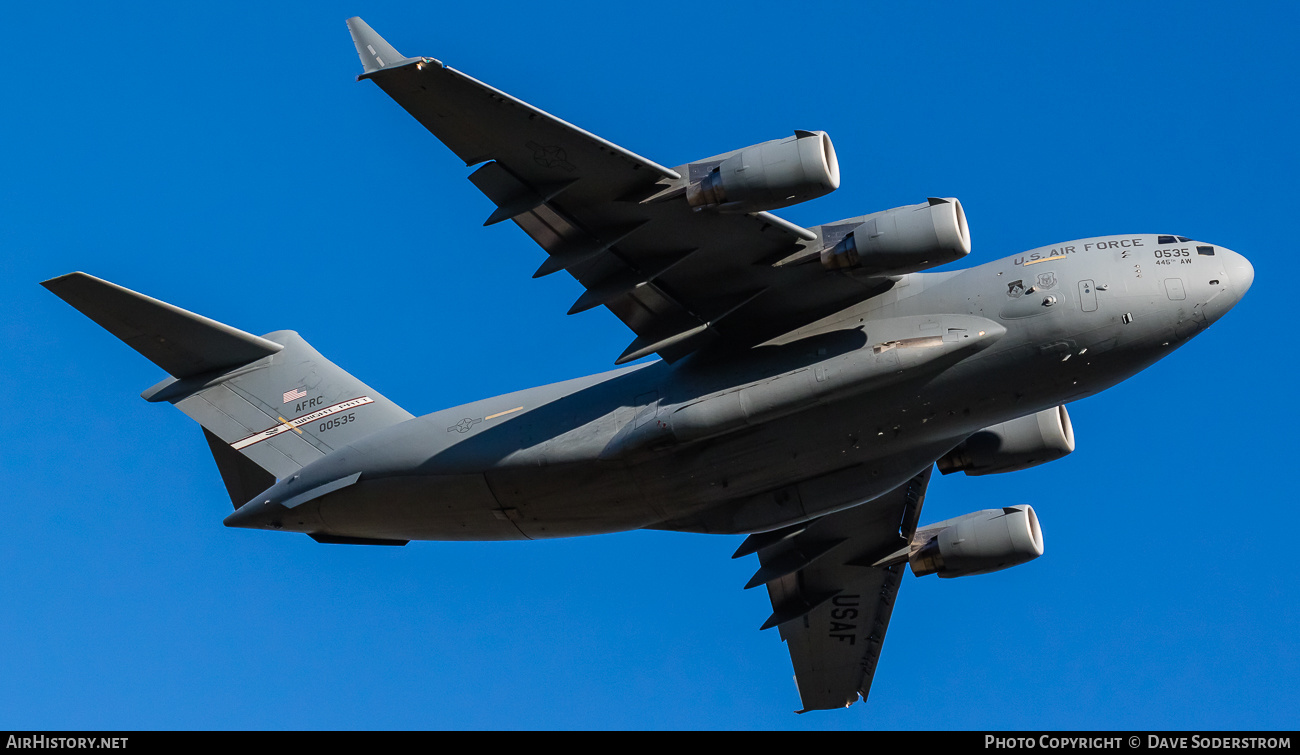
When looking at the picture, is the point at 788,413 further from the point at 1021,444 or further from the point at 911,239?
the point at 1021,444

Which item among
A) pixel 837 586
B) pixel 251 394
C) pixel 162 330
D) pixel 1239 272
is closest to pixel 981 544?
pixel 837 586

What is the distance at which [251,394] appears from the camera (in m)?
16.9

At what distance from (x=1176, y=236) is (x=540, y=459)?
22.6 ft

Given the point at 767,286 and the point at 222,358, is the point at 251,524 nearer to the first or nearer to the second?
the point at 222,358

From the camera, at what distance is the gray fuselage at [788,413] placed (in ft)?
43.2

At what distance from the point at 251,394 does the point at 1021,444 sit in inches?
373

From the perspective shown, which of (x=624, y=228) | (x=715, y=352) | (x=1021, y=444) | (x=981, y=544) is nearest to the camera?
(x=624, y=228)

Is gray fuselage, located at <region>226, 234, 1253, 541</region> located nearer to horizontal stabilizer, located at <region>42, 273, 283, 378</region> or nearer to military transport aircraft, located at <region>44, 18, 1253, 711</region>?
military transport aircraft, located at <region>44, 18, 1253, 711</region>

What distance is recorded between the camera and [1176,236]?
13.5 m

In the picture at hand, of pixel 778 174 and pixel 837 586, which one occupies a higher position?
pixel 778 174

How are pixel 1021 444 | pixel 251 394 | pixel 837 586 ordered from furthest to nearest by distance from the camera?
pixel 837 586 → pixel 251 394 → pixel 1021 444

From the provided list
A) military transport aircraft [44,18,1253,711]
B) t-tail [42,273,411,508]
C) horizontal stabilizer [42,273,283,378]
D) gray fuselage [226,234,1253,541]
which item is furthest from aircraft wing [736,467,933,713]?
horizontal stabilizer [42,273,283,378]

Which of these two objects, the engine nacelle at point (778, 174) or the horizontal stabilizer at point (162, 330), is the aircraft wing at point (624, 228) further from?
the horizontal stabilizer at point (162, 330)
